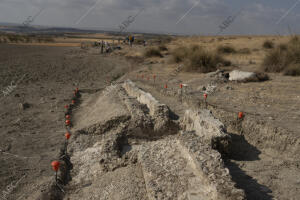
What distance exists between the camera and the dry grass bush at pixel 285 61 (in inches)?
424

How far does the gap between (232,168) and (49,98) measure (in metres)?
8.47

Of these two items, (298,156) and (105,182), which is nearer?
(105,182)

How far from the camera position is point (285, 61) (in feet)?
38.2

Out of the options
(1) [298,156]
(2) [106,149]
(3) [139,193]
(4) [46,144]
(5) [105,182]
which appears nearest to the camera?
(3) [139,193]

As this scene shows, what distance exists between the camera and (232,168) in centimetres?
403

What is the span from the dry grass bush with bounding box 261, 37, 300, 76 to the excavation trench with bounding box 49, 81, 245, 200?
7.27 metres

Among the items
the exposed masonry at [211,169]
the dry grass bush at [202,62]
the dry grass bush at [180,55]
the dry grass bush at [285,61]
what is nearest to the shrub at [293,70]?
the dry grass bush at [285,61]

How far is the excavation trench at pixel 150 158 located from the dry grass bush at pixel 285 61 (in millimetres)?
7268

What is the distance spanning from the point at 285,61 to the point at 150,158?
34.1 ft

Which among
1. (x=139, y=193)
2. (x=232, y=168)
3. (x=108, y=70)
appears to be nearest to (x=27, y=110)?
(x=139, y=193)

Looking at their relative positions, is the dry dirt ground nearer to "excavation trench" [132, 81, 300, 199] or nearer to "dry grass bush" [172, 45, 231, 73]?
"excavation trench" [132, 81, 300, 199]

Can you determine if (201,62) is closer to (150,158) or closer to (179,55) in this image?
(179,55)

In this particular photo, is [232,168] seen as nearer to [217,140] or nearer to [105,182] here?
[217,140]

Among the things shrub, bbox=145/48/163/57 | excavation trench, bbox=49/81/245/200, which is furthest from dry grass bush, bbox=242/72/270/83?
shrub, bbox=145/48/163/57
